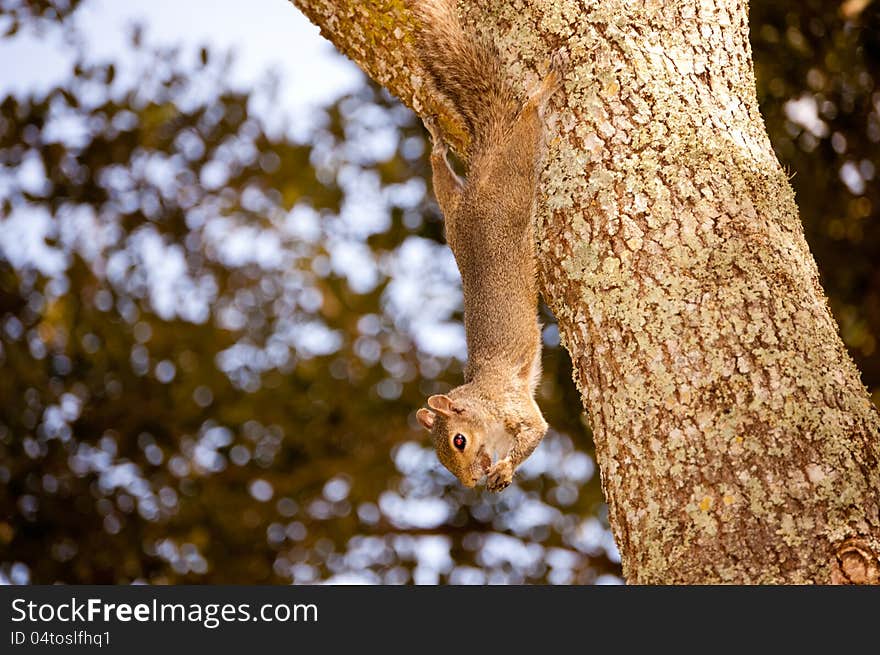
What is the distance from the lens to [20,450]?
4727 mm

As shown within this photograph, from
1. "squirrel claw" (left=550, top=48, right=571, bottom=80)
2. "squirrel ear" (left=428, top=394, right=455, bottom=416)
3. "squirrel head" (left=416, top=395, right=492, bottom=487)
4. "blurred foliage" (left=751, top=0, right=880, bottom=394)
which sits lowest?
"squirrel head" (left=416, top=395, right=492, bottom=487)

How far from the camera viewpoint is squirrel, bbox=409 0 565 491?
2980 millimetres

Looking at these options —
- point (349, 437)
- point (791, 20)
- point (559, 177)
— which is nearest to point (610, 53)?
point (559, 177)

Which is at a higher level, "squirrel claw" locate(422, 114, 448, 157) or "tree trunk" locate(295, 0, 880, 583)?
"squirrel claw" locate(422, 114, 448, 157)

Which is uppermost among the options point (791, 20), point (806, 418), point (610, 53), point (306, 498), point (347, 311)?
point (791, 20)

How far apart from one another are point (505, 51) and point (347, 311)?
129 inches

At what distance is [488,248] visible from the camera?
3.60 metres

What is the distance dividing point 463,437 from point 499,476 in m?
0.22

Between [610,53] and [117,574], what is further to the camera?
[117,574]

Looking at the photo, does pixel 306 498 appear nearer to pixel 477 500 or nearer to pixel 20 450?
pixel 477 500

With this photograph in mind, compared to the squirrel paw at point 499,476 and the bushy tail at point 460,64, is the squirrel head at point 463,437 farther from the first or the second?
the bushy tail at point 460,64

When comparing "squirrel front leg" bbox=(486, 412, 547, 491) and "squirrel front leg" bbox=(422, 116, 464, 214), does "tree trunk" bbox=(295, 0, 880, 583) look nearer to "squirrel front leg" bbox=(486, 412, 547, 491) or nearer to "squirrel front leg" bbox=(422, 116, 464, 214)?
"squirrel front leg" bbox=(422, 116, 464, 214)

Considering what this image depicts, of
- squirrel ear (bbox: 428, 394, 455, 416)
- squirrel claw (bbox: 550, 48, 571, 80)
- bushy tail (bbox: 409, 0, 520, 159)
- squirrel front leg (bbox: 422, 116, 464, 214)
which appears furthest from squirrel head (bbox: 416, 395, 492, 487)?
squirrel claw (bbox: 550, 48, 571, 80)

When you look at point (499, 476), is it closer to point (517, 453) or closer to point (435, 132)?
point (517, 453)
